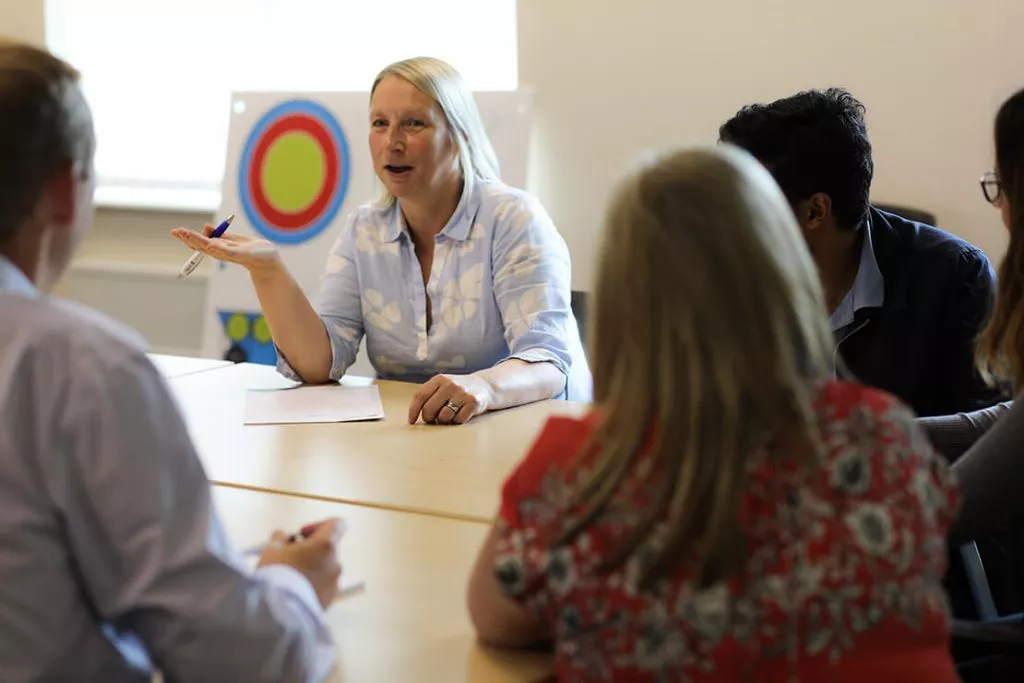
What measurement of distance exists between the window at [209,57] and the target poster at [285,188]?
5.9 inches

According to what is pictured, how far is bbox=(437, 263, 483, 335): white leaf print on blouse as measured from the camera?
210 centimetres

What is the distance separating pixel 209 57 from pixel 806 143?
2704 millimetres

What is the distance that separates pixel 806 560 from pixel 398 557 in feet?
1.68

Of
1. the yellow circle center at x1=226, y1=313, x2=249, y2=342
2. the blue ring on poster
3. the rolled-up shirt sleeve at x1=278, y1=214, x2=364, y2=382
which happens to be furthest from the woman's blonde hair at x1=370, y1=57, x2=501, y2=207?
the yellow circle center at x1=226, y1=313, x2=249, y2=342

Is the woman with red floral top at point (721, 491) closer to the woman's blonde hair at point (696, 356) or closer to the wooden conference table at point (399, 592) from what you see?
the woman's blonde hair at point (696, 356)

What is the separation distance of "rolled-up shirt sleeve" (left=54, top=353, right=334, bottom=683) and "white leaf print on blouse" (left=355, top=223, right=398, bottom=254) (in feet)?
4.58

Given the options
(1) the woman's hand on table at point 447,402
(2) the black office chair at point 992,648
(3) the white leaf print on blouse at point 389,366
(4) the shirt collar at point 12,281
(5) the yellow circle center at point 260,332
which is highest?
(4) the shirt collar at point 12,281

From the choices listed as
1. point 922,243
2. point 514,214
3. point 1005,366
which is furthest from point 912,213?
point 1005,366

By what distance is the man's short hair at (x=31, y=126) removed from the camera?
77 cm

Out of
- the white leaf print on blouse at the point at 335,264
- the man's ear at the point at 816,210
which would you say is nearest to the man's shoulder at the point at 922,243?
the man's ear at the point at 816,210

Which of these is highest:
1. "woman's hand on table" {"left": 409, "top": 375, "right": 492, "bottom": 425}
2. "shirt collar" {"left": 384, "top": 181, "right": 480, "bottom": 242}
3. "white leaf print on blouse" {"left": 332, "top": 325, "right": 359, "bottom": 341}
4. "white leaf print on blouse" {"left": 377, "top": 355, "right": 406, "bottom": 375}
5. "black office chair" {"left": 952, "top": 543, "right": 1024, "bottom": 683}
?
"shirt collar" {"left": 384, "top": 181, "right": 480, "bottom": 242}

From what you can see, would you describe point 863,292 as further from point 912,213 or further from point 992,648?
point 912,213

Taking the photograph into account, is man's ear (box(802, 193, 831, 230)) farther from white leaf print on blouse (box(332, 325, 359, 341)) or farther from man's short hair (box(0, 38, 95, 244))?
man's short hair (box(0, 38, 95, 244))

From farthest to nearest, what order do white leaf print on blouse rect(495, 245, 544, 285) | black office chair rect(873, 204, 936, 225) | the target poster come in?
1. the target poster
2. black office chair rect(873, 204, 936, 225)
3. white leaf print on blouse rect(495, 245, 544, 285)
